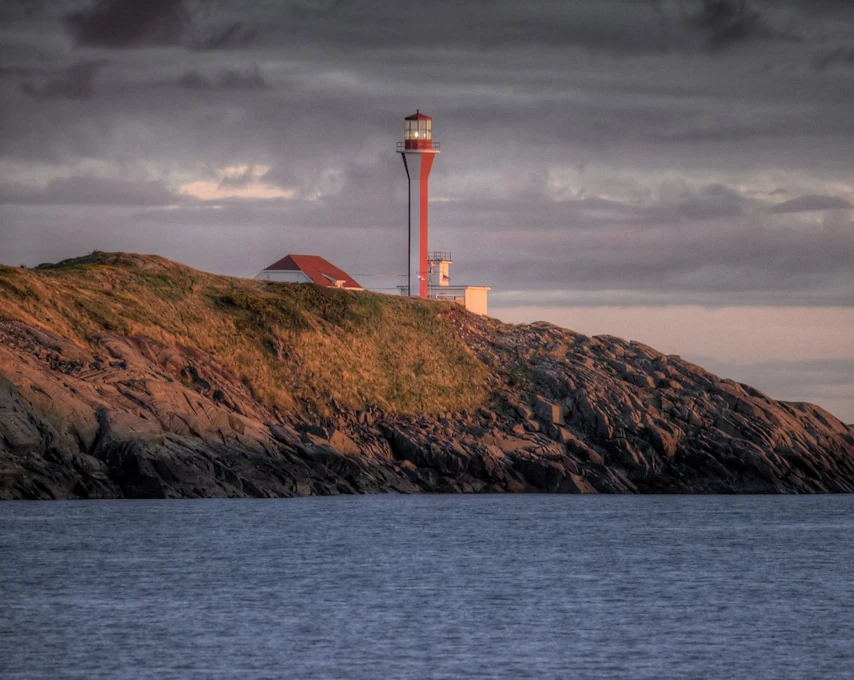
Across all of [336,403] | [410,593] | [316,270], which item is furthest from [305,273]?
[410,593]

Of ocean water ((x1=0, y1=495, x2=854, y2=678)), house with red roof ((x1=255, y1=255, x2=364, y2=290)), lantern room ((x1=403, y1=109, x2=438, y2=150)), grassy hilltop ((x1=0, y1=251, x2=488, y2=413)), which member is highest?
lantern room ((x1=403, y1=109, x2=438, y2=150))

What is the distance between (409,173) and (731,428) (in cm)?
2952

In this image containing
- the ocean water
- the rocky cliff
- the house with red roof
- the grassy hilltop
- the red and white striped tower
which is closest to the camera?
the ocean water

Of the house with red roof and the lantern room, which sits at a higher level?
the lantern room

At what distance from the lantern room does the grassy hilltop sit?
37.3 feet

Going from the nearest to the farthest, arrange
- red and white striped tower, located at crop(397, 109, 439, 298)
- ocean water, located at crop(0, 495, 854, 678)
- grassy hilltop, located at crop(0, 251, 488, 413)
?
ocean water, located at crop(0, 495, 854, 678) < grassy hilltop, located at crop(0, 251, 488, 413) < red and white striped tower, located at crop(397, 109, 439, 298)

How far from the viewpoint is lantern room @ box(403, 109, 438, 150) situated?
10262cm

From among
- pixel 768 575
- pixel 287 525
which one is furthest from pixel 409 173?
pixel 768 575

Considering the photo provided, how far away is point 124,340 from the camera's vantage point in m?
78.6

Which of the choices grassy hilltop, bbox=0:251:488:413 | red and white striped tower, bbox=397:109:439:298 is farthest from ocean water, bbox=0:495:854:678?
red and white striped tower, bbox=397:109:439:298

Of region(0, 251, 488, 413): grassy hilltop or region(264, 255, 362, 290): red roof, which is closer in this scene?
region(0, 251, 488, 413): grassy hilltop

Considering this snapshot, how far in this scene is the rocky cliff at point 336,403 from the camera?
65625 mm

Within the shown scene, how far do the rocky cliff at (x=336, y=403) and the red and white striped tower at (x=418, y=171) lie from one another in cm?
480

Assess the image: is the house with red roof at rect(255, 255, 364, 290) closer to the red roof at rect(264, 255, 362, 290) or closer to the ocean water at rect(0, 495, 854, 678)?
the red roof at rect(264, 255, 362, 290)
